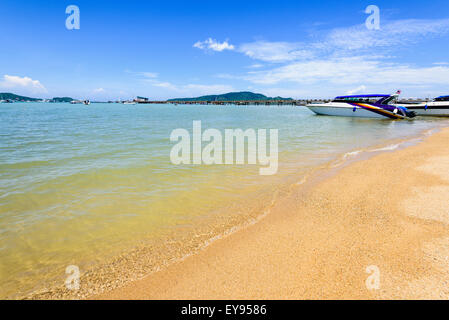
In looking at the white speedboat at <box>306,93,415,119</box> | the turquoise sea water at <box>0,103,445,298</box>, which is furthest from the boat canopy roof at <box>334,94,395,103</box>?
the turquoise sea water at <box>0,103,445,298</box>

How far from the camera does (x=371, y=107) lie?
34438 millimetres

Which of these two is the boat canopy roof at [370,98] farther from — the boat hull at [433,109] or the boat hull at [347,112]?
the boat hull at [433,109]

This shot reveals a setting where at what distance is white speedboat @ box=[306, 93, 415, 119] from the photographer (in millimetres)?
34125

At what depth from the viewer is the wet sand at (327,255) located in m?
3.09

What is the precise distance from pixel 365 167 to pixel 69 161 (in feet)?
44.0

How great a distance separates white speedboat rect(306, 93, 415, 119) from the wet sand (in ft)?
112

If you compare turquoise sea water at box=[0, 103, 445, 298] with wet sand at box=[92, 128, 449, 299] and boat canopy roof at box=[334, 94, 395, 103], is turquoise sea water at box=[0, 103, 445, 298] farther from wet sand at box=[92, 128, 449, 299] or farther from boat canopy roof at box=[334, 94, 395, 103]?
boat canopy roof at box=[334, 94, 395, 103]

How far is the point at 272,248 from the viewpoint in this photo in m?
4.06

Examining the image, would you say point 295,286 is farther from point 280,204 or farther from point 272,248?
point 280,204

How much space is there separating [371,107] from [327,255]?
38659mm

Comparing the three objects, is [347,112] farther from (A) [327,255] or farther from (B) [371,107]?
(A) [327,255]

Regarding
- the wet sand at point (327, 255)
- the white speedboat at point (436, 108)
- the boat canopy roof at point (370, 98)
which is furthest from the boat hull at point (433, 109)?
the wet sand at point (327, 255)

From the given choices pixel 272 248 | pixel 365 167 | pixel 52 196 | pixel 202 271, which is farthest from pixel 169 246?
pixel 365 167

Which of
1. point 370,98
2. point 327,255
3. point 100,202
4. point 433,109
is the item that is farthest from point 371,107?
point 100,202
